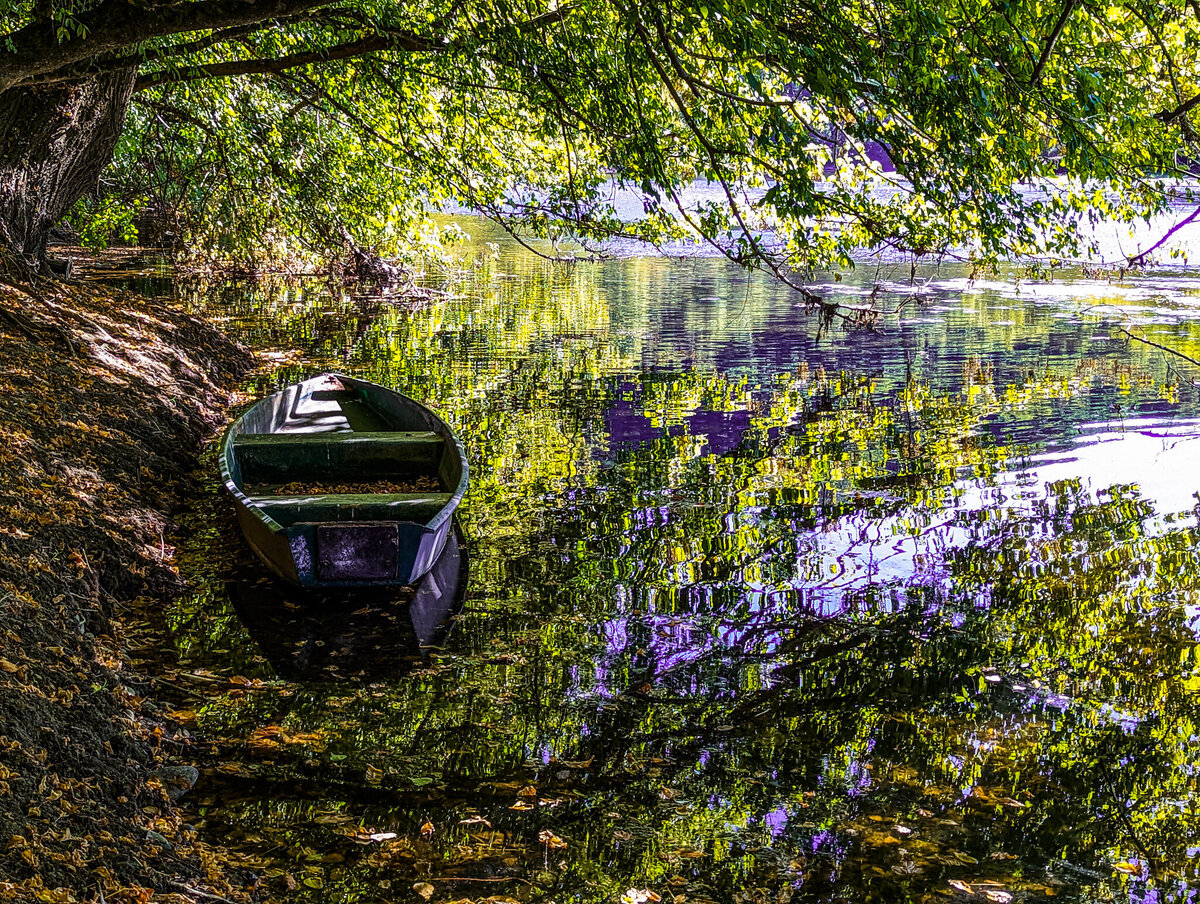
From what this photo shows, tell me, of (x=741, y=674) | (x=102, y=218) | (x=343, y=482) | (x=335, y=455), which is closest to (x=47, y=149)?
(x=335, y=455)

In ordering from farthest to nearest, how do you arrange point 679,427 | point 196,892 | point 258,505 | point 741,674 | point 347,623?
1. point 679,427
2. point 258,505
3. point 347,623
4. point 741,674
5. point 196,892

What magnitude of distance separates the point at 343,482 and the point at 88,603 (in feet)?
10.5

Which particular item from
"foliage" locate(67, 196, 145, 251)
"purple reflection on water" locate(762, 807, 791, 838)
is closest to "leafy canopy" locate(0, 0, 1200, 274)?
"purple reflection on water" locate(762, 807, 791, 838)

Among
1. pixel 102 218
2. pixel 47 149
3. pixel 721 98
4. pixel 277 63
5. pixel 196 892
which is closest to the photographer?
pixel 196 892

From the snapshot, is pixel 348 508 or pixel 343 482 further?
pixel 343 482

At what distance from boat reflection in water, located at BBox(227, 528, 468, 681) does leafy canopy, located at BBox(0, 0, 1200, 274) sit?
3480 millimetres

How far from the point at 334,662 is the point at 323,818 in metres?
1.77

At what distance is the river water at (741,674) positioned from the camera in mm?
4473

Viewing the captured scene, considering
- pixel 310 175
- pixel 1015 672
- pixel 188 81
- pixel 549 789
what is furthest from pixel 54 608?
pixel 310 175

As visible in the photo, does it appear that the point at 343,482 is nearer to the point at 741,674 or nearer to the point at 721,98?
the point at 741,674

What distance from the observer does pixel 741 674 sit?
20.5 ft

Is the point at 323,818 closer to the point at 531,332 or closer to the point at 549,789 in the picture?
the point at 549,789

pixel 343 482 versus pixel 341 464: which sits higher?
pixel 341 464

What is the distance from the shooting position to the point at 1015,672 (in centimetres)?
636
